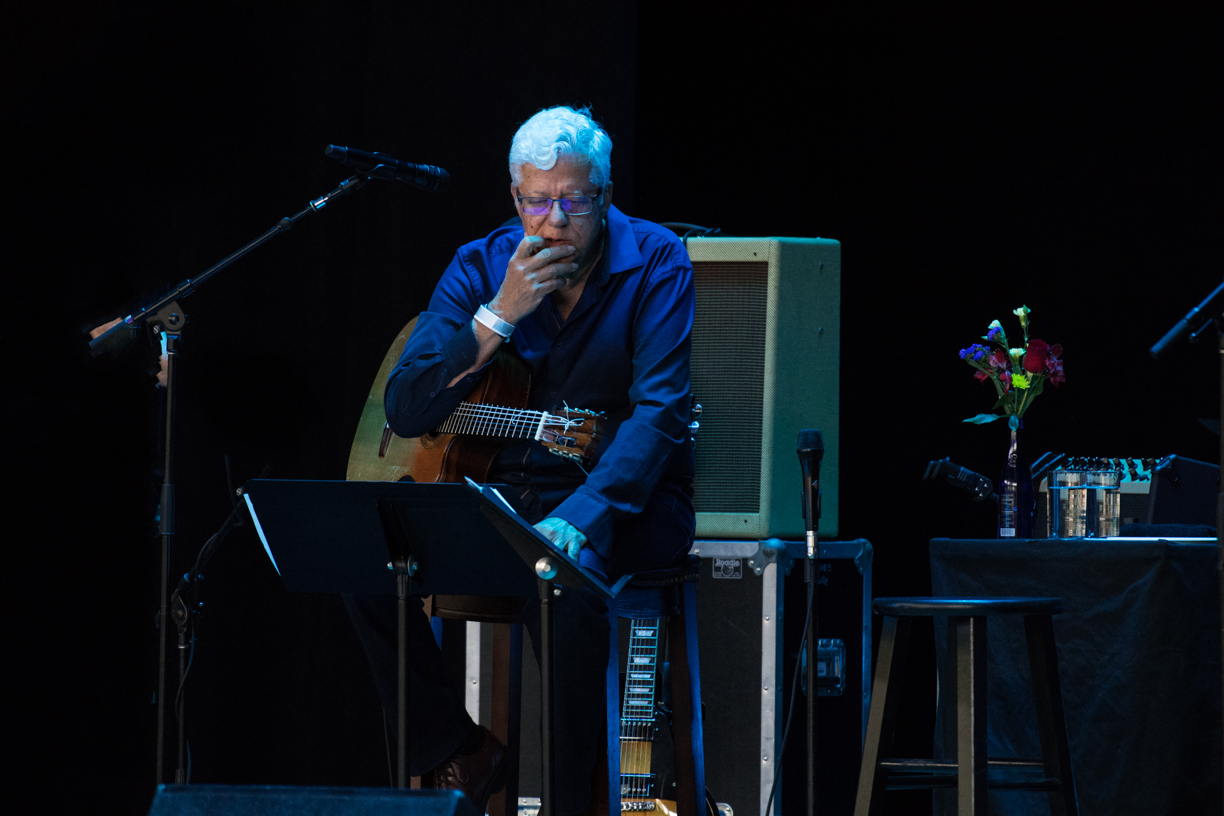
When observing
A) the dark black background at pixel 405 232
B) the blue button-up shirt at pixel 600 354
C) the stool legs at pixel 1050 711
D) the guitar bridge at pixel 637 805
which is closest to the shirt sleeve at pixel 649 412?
the blue button-up shirt at pixel 600 354

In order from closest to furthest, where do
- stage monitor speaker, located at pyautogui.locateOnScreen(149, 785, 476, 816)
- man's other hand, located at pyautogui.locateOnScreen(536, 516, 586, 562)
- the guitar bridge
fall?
1. stage monitor speaker, located at pyautogui.locateOnScreen(149, 785, 476, 816)
2. man's other hand, located at pyautogui.locateOnScreen(536, 516, 586, 562)
3. the guitar bridge

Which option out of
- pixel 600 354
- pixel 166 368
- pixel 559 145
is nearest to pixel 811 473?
pixel 600 354

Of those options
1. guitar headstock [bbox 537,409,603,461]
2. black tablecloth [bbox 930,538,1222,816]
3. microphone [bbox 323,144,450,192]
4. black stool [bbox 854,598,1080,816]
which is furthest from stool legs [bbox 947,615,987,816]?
microphone [bbox 323,144,450,192]

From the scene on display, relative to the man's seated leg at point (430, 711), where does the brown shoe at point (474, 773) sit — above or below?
below

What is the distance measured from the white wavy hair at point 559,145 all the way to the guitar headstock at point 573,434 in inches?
17.4

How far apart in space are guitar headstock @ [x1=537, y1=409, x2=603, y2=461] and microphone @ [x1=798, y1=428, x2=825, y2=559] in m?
0.50

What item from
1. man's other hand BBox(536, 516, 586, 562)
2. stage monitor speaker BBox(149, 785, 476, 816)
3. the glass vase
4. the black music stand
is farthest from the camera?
the glass vase

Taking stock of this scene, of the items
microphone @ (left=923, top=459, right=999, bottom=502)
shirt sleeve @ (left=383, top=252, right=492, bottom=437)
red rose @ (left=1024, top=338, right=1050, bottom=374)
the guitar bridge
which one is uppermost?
red rose @ (left=1024, top=338, right=1050, bottom=374)

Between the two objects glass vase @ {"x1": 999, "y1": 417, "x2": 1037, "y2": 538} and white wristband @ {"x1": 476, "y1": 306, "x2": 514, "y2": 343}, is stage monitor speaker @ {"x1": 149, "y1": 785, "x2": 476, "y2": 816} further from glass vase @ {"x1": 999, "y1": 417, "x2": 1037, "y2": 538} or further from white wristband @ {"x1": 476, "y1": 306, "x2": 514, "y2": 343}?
glass vase @ {"x1": 999, "y1": 417, "x2": 1037, "y2": 538}

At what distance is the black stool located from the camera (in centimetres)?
229

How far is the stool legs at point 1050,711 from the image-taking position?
2428 millimetres

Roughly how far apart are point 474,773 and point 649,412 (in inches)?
28.5

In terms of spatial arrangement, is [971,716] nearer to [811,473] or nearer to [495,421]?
[811,473]

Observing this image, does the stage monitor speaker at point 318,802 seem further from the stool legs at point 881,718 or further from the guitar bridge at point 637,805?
the guitar bridge at point 637,805
